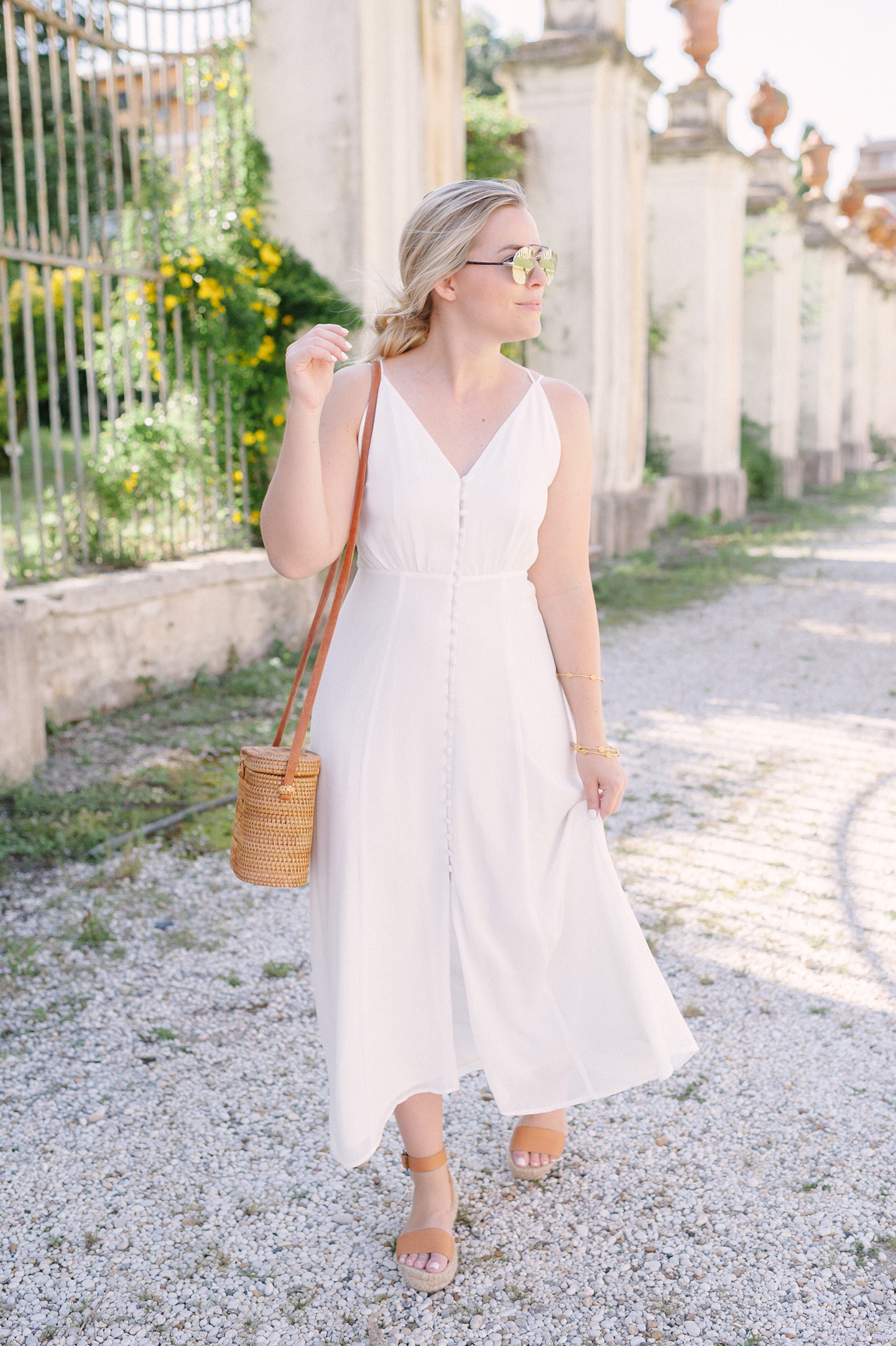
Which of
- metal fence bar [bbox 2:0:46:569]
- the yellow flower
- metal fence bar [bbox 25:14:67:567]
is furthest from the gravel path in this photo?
the yellow flower

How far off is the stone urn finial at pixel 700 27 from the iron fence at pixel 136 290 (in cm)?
826

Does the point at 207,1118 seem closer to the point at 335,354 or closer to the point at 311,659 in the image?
the point at 335,354

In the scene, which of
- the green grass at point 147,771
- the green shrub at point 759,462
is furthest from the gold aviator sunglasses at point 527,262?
the green shrub at point 759,462

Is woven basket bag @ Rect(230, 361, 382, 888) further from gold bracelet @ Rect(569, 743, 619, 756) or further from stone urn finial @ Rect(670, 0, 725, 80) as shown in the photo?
stone urn finial @ Rect(670, 0, 725, 80)

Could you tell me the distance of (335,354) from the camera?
6.12ft

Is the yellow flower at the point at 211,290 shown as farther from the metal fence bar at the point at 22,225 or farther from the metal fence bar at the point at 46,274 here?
the metal fence bar at the point at 22,225

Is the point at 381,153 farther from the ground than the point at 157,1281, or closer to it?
farther from the ground

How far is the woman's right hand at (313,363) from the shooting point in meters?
1.84

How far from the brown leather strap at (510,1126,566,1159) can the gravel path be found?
7cm

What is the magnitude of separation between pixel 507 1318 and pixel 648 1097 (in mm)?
784

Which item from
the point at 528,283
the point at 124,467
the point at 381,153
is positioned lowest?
the point at 124,467

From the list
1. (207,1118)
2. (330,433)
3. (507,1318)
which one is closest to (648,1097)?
(507,1318)

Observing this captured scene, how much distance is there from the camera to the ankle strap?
2221mm

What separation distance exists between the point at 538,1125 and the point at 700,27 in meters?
13.8
